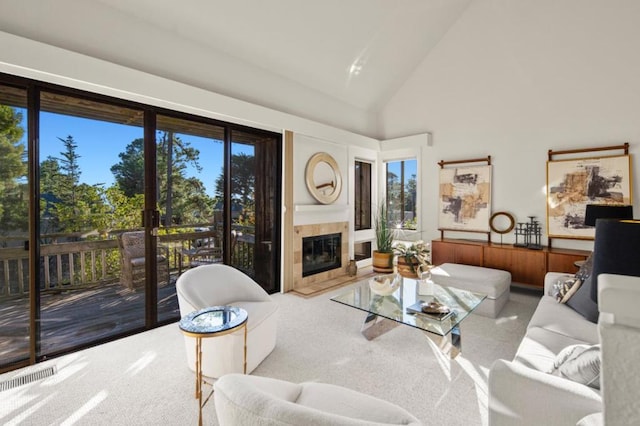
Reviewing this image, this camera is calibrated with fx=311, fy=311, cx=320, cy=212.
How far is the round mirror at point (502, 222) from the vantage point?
4590mm

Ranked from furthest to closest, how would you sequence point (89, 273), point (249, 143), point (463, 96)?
point (463, 96) < point (249, 143) < point (89, 273)

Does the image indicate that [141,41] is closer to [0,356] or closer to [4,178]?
[4,178]

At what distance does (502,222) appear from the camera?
4.68 m

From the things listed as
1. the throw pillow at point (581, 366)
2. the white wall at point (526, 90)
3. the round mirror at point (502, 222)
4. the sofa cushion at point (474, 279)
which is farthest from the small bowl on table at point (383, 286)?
the white wall at point (526, 90)

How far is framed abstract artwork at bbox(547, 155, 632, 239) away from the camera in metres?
3.81

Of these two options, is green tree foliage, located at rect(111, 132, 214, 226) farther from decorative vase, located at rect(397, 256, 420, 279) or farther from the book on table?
decorative vase, located at rect(397, 256, 420, 279)

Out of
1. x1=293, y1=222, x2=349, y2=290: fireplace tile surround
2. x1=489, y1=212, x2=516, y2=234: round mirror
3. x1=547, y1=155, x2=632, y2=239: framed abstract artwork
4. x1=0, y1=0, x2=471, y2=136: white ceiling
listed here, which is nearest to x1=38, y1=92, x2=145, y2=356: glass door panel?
x1=0, y1=0, x2=471, y2=136: white ceiling

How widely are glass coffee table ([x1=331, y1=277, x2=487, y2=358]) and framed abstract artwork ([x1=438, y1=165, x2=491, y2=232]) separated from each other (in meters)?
2.13

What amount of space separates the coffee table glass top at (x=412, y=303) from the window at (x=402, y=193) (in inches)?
99.3

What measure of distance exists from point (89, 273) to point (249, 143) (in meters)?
2.26

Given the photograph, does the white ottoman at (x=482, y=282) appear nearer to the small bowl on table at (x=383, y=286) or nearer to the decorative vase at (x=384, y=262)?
the small bowl on table at (x=383, y=286)

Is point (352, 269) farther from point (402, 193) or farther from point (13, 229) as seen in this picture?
point (13, 229)

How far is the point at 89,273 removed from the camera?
2807 mm

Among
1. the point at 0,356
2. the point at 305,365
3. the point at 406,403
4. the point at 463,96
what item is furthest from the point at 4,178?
the point at 463,96
